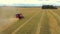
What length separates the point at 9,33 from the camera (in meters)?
0.92
